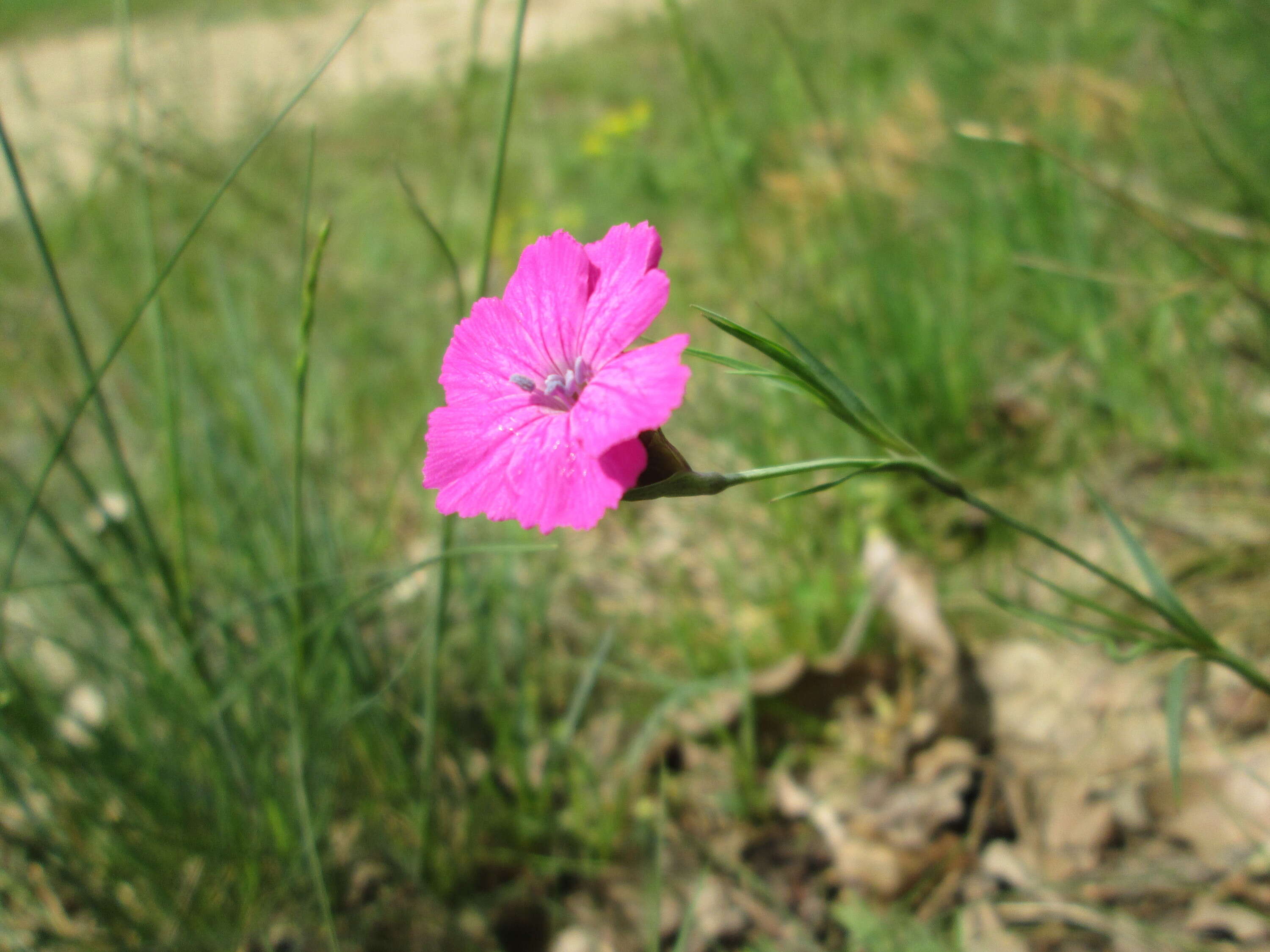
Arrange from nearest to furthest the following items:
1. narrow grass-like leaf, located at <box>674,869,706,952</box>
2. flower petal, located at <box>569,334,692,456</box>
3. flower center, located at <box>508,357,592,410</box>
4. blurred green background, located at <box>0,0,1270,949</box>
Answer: flower petal, located at <box>569,334,692,456</box> < flower center, located at <box>508,357,592,410</box> < narrow grass-like leaf, located at <box>674,869,706,952</box> < blurred green background, located at <box>0,0,1270,949</box>

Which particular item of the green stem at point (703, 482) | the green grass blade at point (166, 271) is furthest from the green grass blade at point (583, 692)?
the green grass blade at point (166, 271)

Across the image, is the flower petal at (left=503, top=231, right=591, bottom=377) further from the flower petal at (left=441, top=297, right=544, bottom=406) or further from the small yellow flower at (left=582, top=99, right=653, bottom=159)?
the small yellow flower at (left=582, top=99, right=653, bottom=159)

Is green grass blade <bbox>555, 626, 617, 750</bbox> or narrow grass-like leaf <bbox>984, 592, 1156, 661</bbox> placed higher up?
narrow grass-like leaf <bbox>984, 592, 1156, 661</bbox>

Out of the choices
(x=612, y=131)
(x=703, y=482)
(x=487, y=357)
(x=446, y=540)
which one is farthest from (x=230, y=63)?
(x=703, y=482)

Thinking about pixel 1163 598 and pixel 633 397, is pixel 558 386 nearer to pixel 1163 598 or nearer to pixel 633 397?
pixel 633 397

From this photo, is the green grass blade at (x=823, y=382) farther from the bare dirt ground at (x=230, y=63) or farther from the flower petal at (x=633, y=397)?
the bare dirt ground at (x=230, y=63)

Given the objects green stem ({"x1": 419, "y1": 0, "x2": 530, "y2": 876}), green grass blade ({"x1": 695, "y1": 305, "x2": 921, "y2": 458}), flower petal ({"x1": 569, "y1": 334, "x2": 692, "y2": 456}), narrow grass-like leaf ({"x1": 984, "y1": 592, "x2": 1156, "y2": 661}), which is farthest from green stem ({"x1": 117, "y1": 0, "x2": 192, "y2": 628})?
narrow grass-like leaf ({"x1": 984, "y1": 592, "x2": 1156, "y2": 661})
